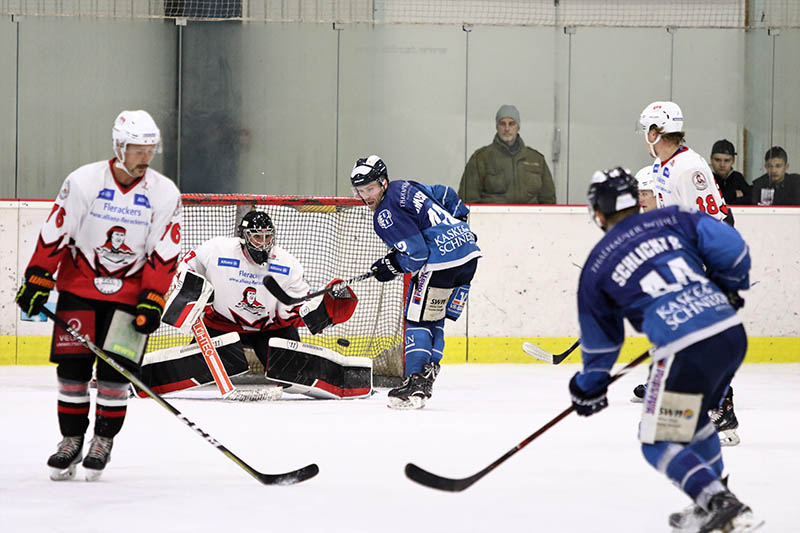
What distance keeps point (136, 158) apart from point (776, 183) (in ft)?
16.3

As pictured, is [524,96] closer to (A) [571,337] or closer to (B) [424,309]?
(A) [571,337]

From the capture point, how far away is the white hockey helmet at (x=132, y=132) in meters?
3.06

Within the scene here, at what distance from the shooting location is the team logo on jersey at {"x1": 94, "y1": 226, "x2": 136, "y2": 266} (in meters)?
3.08

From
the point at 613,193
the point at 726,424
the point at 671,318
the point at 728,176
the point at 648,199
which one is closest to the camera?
the point at 671,318

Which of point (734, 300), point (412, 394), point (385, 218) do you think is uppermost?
point (385, 218)

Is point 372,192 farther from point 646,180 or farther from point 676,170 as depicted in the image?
point 676,170

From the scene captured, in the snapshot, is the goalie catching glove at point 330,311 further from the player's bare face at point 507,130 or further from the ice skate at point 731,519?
the ice skate at point 731,519

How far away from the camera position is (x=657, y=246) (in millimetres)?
2268

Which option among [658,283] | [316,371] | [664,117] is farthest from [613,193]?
[316,371]

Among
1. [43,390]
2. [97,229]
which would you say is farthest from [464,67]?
[97,229]

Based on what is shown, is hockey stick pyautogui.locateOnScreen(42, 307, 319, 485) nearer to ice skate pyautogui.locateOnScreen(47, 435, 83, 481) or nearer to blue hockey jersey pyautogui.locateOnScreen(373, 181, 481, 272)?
ice skate pyautogui.locateOnScreen(47, 435, 83, 481)

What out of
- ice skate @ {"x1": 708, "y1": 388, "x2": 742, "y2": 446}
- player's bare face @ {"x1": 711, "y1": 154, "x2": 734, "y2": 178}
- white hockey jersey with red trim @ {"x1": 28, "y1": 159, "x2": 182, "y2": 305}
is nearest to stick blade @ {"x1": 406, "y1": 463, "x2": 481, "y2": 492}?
white hockey jersey with red trim @ {"x1": 28, "y1": 159, "x2": 182, "y2": 305}

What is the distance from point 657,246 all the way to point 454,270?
99.9 inches

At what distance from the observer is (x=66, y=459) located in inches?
121
